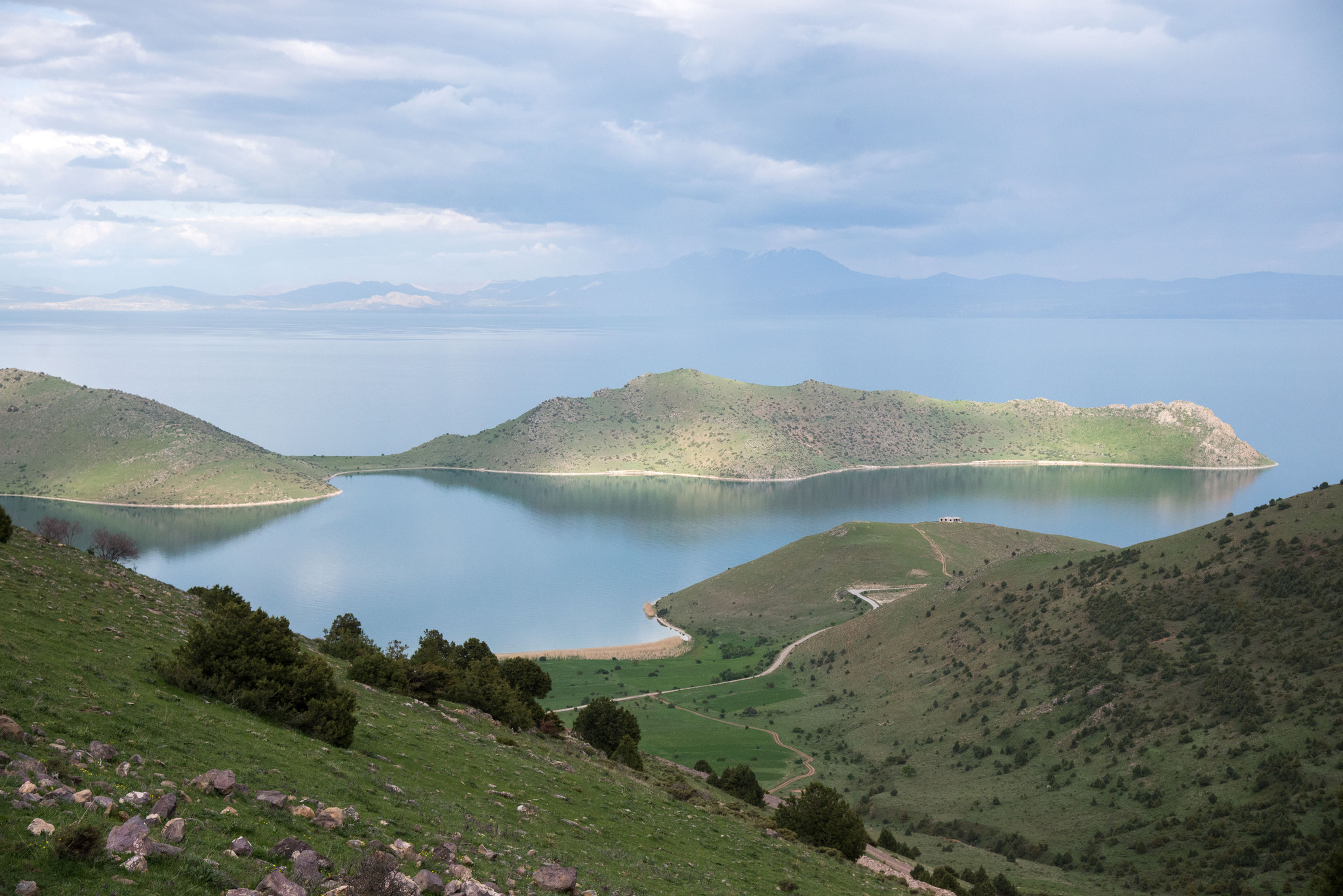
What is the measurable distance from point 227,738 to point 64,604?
878cm

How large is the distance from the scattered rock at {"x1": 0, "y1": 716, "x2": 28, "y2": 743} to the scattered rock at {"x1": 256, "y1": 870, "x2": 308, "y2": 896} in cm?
406

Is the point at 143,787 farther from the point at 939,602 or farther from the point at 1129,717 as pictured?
the point at 939,602

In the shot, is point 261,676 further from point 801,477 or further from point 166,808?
point 801,477

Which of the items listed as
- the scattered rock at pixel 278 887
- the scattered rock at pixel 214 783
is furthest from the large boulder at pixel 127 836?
the scattered rock at pixel 214 783

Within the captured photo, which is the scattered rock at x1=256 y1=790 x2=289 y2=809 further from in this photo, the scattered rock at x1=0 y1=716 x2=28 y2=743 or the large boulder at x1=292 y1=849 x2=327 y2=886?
the scattered rock at x1=0 y1=716 x2=28 y2=743

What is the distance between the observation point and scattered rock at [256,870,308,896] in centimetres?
773

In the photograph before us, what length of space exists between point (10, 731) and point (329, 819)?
3636 millimetres

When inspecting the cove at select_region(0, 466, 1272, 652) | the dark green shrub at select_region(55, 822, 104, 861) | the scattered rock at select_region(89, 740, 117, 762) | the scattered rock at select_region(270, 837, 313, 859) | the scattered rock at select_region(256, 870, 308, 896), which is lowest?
the cove at select_region(0, 466, 1272, 652)

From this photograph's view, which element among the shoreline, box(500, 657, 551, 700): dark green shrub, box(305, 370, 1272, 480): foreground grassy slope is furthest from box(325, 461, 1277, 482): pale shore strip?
box(500, 657, 551, 700): dark green shrub

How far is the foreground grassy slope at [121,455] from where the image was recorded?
132125mm

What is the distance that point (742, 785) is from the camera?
30781 mm

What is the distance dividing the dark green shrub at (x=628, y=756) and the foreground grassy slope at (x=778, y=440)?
143745mm

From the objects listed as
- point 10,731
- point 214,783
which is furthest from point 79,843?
point 10,731

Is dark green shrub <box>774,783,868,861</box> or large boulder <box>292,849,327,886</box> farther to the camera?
dark green shrub <box>774,783,868,861</box>
